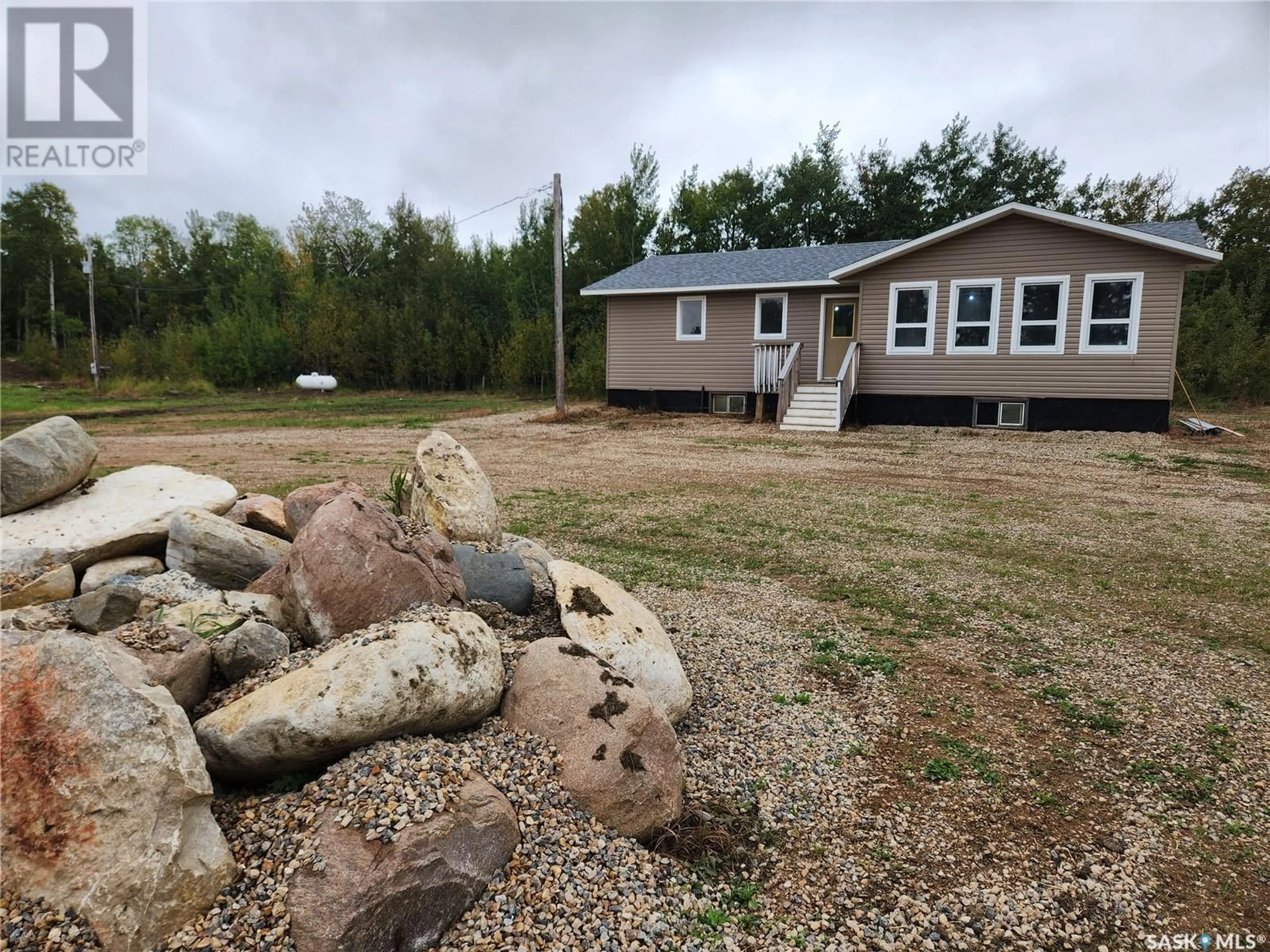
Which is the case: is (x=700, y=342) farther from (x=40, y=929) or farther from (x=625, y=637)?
(x=40, y=929)

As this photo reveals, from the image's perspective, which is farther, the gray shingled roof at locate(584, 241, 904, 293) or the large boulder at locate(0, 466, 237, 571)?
the gray shingled roof at locate(584, 241, 904, 293)

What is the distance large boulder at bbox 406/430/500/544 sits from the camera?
4.18 m

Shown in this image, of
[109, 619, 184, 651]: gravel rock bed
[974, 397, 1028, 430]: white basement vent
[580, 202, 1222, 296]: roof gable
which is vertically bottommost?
[109, 619, 184, 651]: gravel rock bed

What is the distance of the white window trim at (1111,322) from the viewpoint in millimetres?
12250

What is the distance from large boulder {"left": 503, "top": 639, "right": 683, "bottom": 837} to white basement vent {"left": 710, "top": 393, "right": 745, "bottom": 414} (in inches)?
559

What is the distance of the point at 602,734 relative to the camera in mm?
2477

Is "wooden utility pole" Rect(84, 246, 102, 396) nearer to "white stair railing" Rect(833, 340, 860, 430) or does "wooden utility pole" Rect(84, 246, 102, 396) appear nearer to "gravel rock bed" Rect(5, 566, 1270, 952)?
"white stair railing" Rect(833, 340, 860, 430)

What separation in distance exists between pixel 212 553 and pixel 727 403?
14.2m

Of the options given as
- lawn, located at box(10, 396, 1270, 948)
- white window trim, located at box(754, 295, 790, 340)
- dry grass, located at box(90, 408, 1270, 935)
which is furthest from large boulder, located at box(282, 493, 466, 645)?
white window trim, located at box(754, 295, 790, 340)

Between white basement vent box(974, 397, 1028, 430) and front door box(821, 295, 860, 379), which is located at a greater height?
front door box(821, 295, 860, 379)

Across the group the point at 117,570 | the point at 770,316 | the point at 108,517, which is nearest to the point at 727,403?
the point at 770,316

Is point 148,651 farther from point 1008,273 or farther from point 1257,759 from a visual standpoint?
point 1008,273

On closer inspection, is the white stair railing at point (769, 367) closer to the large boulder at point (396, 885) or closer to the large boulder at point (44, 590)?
the large boulder at point (44, 590)

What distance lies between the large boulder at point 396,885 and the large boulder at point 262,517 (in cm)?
258
